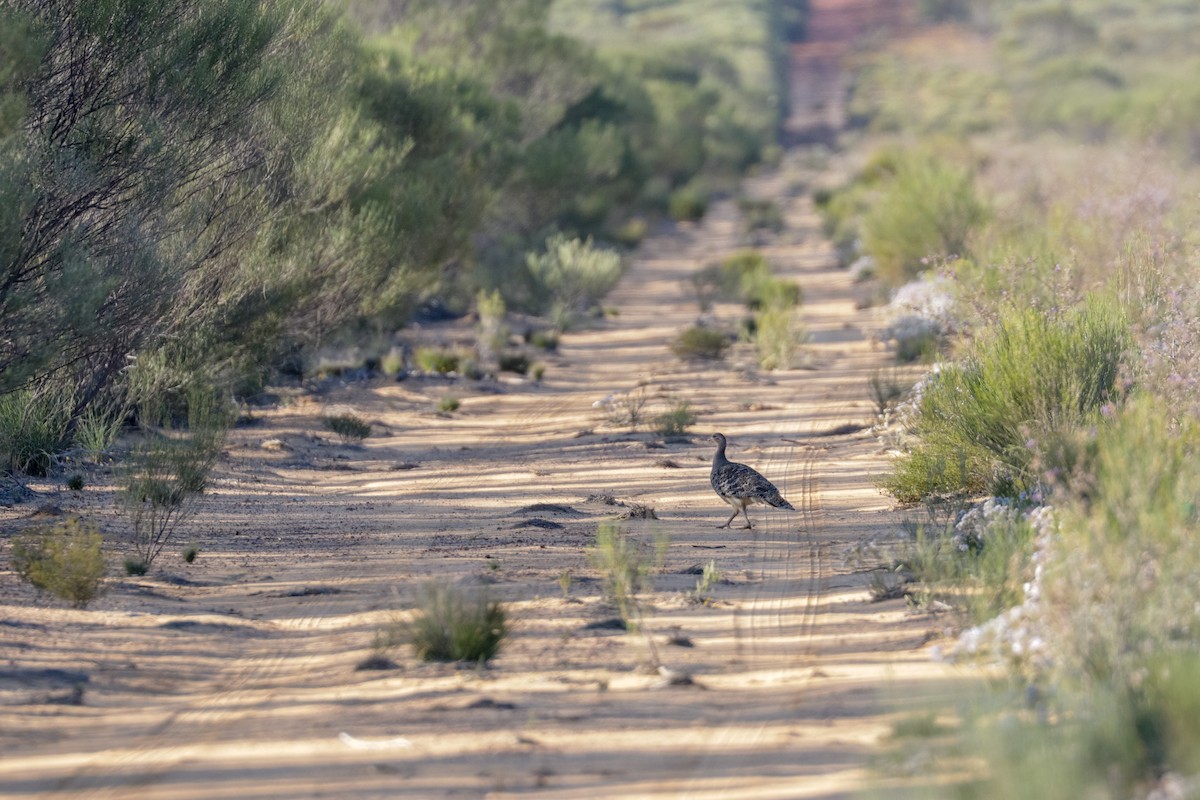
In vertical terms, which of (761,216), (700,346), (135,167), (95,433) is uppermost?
(761,216)

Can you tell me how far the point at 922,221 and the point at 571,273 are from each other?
6.25m

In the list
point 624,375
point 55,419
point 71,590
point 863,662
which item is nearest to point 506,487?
point 55,419

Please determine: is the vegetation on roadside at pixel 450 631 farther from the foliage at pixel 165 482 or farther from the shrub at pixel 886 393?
the shrub at pixel 886 393

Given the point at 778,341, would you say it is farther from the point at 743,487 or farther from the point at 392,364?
the point at 743,487

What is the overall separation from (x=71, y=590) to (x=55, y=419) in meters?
4.23

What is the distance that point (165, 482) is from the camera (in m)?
9.89

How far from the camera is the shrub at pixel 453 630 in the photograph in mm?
7035

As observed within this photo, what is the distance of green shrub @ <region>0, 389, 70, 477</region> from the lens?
1105cm

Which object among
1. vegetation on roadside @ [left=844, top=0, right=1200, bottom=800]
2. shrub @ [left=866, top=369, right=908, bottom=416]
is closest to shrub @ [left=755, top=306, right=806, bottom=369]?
vegetation on roadside @ [left=844, top=0, right=1200, bottom=800]

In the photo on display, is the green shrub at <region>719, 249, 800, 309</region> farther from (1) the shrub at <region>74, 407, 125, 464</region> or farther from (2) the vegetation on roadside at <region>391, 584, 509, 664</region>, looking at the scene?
(2) the vegetation on roadside at <region>391, 584, 509, 664</region>

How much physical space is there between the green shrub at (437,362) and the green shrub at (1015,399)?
9.27 m

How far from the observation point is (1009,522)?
799 cm

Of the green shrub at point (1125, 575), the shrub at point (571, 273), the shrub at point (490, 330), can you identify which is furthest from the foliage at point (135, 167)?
the shrub at point (571, 273)

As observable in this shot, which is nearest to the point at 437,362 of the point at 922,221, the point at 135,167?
the point at 135,167
